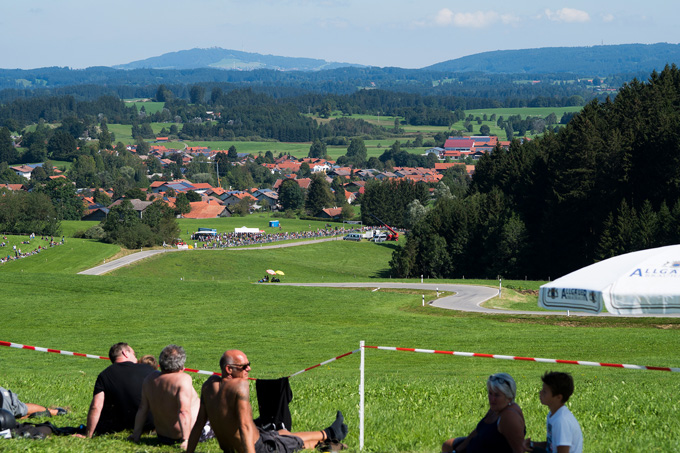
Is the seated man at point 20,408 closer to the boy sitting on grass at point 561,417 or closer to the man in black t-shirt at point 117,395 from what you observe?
the man in black t-shirt at point 117,395

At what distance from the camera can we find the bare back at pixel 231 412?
849 centimetres

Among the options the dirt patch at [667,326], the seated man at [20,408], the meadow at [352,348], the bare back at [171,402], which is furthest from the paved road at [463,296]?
the bare back at [171,402]

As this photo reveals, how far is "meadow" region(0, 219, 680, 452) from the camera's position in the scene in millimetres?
10992

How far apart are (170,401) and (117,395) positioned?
1.08m

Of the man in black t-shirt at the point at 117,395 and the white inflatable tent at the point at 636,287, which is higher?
the white inflatable tent at the point at 636,287

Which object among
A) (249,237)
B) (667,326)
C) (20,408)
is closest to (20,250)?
(249,237)

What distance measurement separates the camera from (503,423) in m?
8.13

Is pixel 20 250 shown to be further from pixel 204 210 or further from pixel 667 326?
pixel 204 210

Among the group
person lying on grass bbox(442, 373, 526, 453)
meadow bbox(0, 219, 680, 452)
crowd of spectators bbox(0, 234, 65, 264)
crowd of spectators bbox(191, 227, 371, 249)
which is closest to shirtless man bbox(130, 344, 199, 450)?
meadow bbox(0, 219, 680, 452)

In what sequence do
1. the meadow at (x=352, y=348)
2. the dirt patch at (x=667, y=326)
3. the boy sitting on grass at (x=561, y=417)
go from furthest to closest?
the dirt patch at (x=667, y=326) → the meadow at (x=352, y=348) → the boy sitting on grass at (x=561, y=417)

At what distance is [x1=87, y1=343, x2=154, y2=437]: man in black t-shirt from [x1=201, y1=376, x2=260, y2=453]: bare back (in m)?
1.86

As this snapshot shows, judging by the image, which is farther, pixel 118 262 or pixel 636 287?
pixel 118 262

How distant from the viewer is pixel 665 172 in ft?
197

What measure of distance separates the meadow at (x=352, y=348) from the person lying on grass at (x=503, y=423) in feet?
5.25
